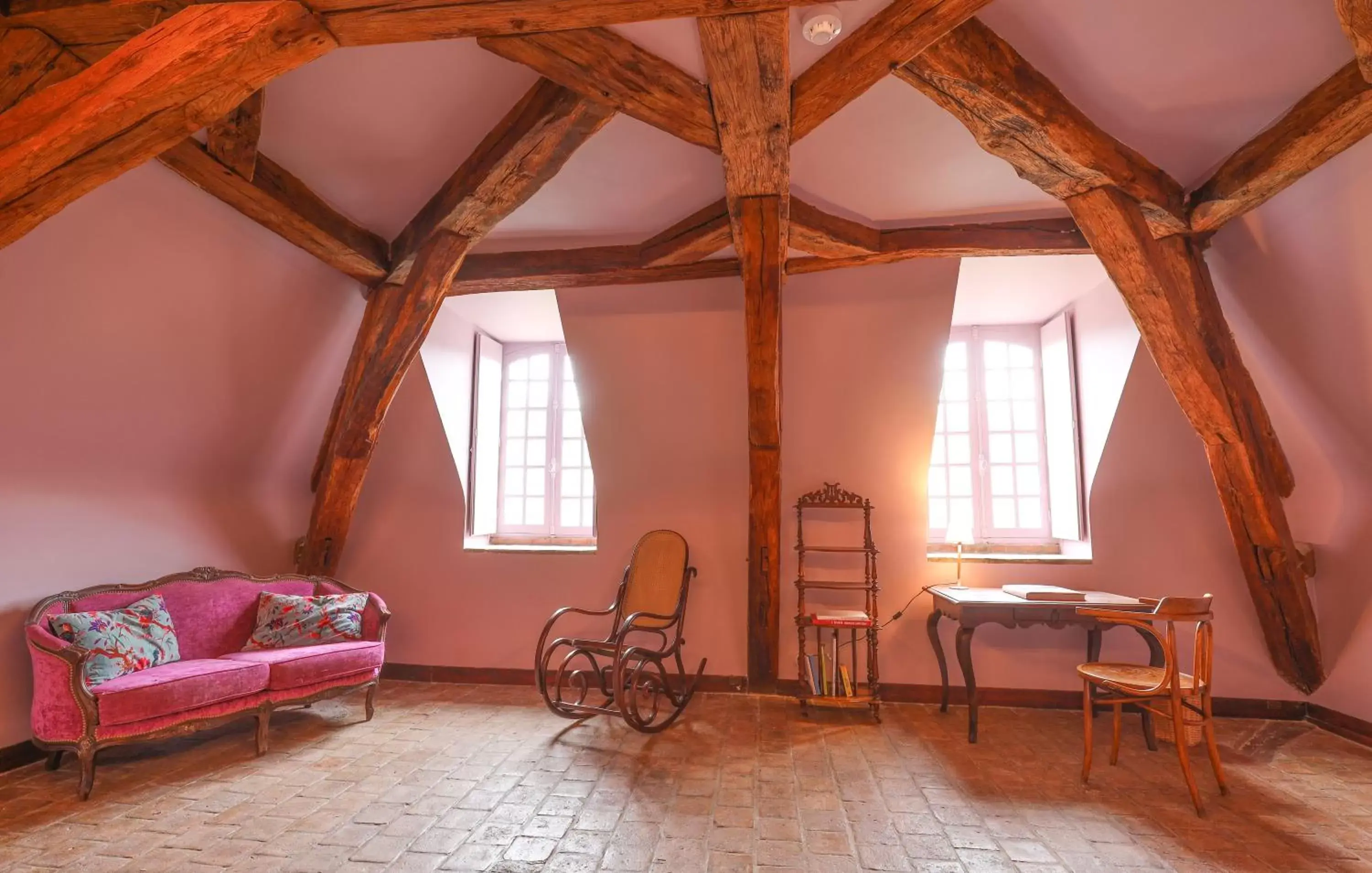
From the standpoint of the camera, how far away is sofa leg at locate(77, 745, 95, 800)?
9.46 ft

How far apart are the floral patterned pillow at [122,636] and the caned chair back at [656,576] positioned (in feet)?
8.25

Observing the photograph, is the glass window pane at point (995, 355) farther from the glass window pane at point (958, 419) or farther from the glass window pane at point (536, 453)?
the glass window pane at point (536, 453)

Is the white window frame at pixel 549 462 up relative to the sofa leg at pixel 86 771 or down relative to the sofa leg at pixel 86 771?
up

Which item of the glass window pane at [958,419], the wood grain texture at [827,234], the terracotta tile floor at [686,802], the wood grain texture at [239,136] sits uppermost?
the wood grain texture at [239,136]

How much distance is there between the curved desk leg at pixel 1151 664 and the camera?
3.57 metres

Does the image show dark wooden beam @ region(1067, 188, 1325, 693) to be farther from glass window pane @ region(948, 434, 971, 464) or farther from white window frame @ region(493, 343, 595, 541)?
white window frame @ region(493, 343, 595, 541)

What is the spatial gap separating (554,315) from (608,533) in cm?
177

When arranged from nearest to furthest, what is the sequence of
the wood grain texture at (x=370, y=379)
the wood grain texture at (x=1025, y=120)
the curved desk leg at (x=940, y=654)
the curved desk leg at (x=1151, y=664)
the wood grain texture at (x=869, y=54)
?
1. the wood grain texture at (x=869, y=54)
2. the wood grain texture at (x=1025, y=120)
3. the curved desk leg at (x=1151, y=664)
4. the wood grain texture at (x=370, y=379)
5. the curved desk leg at (x=940, y=654)

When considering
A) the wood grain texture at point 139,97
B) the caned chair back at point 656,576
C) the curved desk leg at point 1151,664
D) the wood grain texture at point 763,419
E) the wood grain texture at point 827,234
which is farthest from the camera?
the caned chair back at point 656,576

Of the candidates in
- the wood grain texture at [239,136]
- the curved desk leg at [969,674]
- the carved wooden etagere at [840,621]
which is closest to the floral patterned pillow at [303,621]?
the wood grain texture at [239,136]

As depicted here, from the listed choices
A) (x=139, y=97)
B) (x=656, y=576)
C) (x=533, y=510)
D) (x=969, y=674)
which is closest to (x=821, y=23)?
(x=139, y=97)

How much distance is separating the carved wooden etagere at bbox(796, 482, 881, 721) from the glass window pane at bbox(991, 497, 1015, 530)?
112 cm

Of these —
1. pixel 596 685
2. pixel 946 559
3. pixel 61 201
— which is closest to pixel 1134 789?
pixel 946 559

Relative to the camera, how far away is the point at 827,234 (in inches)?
149
